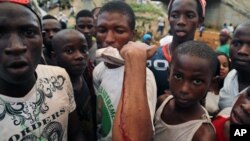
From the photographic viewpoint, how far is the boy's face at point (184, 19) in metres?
2.91

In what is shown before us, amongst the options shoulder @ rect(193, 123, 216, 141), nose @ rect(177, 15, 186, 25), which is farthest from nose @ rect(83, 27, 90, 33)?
shoulder @ rect(193, 123, 216, 141)

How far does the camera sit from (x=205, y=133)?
6.12 ft

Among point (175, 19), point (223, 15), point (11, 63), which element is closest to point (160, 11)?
point (223, 15)

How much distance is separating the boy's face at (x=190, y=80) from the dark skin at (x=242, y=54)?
24.9 inches

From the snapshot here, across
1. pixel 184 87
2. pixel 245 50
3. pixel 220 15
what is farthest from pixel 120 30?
pixel 220 15

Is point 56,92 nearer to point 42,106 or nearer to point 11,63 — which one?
point 42,106

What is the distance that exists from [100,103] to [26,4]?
2.99ft

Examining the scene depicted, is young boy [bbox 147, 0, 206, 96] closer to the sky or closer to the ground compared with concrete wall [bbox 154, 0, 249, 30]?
closer to the sky

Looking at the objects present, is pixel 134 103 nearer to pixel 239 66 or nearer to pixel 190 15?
pixel 239 66

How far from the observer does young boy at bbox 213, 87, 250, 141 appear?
1.79 metres

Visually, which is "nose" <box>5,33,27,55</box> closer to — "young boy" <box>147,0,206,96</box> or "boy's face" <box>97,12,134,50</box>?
"boy's face" <box>97,12,134,50</box>

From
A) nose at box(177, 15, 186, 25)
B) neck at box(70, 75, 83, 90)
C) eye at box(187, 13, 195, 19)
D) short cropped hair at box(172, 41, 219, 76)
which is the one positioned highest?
eye at box(187, 13, 195, 19)

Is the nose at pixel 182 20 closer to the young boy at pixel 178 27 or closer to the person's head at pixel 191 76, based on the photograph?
the young boy at pixel 178 27

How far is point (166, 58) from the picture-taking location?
2.88 m
